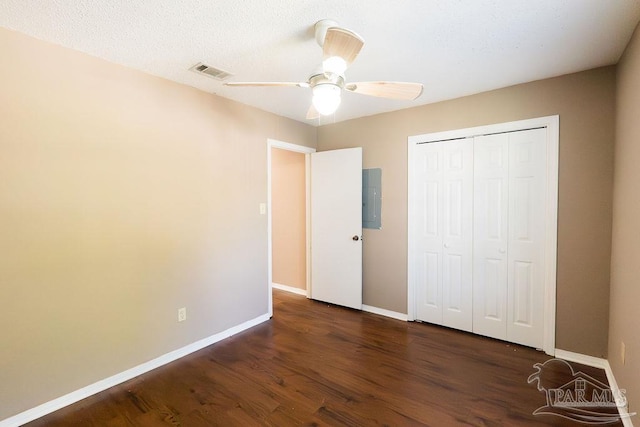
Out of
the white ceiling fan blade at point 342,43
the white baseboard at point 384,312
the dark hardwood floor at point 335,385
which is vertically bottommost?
the dark hardwood floor at point 335,385

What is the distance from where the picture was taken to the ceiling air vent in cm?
233

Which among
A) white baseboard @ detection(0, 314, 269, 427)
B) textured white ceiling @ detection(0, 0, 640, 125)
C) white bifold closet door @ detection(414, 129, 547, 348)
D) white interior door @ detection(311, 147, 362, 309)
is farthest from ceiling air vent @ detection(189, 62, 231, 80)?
white baseboard @ detection(0, 314, 269, 427)

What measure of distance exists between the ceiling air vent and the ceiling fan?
98 cm

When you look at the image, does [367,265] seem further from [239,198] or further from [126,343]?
[126,343]

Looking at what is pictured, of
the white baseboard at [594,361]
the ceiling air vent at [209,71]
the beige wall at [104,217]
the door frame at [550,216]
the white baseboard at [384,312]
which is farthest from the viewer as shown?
the white baseboard at [384,312]

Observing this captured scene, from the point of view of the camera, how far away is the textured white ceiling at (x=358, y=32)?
1.65 metres

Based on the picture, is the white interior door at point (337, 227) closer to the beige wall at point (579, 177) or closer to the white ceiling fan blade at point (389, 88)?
the beige wall at point (579, 177)

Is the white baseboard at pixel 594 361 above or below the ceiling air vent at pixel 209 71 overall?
below

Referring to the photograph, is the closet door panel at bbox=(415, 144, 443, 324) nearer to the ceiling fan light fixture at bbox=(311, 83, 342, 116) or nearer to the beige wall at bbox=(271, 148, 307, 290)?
the beige wall at bbox=(271, 148, 307, 290)

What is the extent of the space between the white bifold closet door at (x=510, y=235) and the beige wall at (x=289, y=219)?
2.27 meters

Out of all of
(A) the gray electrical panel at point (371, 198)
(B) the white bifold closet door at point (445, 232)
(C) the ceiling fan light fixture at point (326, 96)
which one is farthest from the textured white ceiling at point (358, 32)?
(A) the gray electrical panel at point (371, 198)

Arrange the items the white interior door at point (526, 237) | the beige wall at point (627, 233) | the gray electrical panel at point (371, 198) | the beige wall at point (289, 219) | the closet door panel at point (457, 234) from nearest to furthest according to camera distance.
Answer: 1. the beige wall at point (627, 233)
2. the white interior door at point (526, 237)
3. the closet door panel at point (457, 234)
4. the gray electrical panel at point (371, 198)
5. the beige wall at point (289, 219)

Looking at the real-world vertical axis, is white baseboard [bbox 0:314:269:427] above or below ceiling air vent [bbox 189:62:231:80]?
below

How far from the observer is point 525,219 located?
9.04ft
